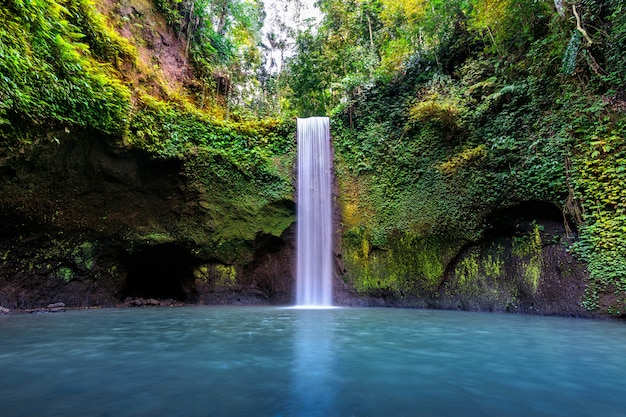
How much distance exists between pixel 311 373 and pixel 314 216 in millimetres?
8138

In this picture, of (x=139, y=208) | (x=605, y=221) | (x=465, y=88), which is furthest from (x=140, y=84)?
(x=605, y=221)

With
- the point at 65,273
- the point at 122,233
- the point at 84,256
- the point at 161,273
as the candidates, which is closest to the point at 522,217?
the point at 122,233

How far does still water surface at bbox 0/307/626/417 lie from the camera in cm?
206

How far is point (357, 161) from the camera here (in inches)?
432

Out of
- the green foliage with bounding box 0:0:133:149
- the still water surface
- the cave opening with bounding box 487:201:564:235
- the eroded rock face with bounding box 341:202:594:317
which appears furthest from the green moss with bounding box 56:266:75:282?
the cave opening with bounding box 487:201:564:235

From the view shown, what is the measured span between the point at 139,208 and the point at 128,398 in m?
8.65

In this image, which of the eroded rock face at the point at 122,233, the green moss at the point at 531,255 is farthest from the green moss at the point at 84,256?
the green moss at the point at 531,255

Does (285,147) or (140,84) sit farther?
Result: (285,147)

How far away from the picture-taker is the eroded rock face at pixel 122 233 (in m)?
8.09

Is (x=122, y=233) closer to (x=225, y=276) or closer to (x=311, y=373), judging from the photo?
(x=225, y=276)

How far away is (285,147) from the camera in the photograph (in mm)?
11531

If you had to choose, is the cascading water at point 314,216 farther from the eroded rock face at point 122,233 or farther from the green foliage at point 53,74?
the green foliage at point 53,74

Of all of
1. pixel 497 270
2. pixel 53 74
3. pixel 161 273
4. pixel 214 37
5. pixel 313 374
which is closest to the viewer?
pixel 313 374

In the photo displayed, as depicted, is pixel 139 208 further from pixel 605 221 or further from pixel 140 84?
pixel 605 221
